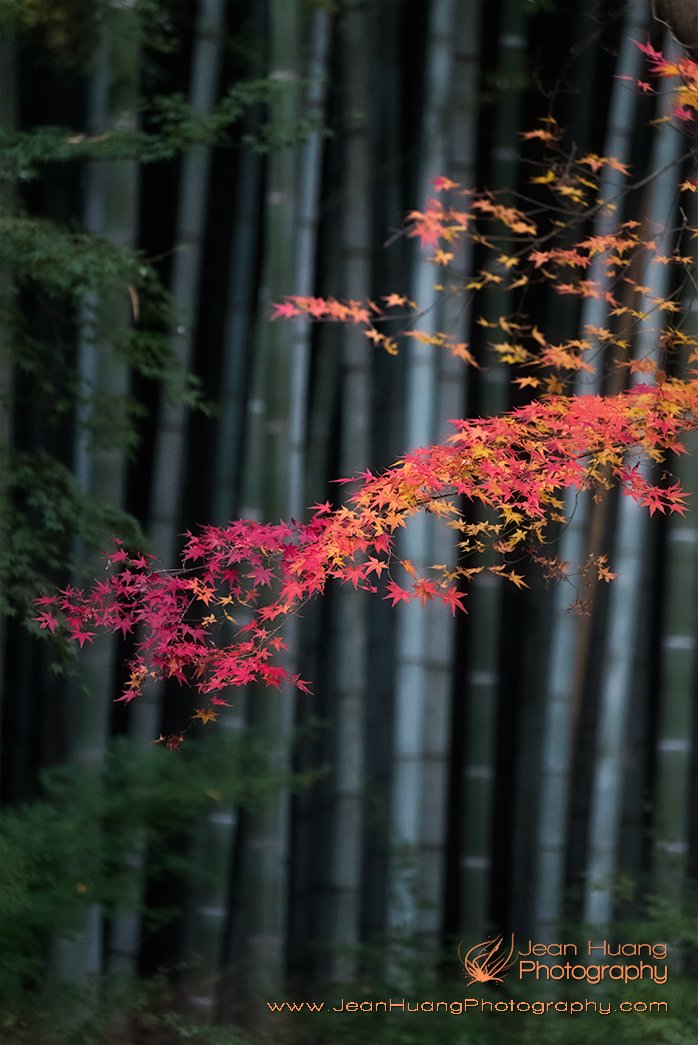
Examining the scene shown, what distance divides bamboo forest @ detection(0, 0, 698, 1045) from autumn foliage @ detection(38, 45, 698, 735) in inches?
1.1

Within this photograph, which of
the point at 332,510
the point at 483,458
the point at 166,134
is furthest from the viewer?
the point at 166,134

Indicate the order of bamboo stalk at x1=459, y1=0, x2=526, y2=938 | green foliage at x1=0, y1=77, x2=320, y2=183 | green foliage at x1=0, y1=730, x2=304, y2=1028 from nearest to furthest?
green foliage at x1=0, y1=730, x2=304, y2=1028, green foliage at x1=0, y1=77, x2=320, y2=183, bamboo stalk at x1=459, y1=0, x2=526, y2=938

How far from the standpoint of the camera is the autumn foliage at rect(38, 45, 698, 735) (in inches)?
116

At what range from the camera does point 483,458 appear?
2.90m

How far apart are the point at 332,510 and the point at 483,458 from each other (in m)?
0.94

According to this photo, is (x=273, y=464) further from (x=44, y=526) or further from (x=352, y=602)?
(x=44, y=526)

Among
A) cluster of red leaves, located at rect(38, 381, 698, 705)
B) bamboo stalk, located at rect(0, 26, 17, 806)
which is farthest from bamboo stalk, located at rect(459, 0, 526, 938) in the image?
bamboo stalk, located at rect(0, 26, 17, 806)

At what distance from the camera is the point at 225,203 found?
4.04 meters

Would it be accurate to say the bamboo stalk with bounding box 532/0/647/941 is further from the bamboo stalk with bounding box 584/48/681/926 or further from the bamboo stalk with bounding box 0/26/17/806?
the bamboo stalk with bounding box 0/26/17/806

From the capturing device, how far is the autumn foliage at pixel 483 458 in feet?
9.64

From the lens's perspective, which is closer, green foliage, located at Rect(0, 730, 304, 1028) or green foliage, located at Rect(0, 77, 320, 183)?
green foliage, located at Rect(0, 730, 304, 1028)

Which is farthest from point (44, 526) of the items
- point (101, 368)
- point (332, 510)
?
point (332, 510)

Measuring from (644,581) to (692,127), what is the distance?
155cm

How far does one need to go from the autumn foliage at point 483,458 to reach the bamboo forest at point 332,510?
3cm
